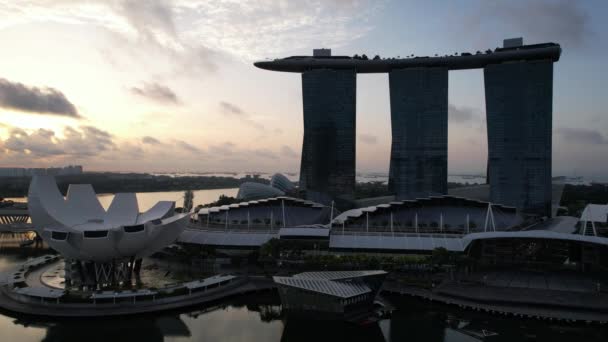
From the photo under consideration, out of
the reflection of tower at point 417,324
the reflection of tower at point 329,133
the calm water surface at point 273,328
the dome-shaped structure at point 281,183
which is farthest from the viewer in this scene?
the dome-shaped structure at point 281,183

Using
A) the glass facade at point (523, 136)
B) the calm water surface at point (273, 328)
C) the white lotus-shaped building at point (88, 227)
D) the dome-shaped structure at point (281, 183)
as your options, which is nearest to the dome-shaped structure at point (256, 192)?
the dome-shaped structure at point (281, 183)

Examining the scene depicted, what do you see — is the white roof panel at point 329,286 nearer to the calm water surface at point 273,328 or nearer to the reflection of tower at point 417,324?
the calm water surface at point 273,328

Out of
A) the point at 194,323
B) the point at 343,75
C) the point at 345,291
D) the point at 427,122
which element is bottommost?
the point at 194,323

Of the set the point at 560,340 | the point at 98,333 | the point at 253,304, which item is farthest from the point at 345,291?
the point at 98,333

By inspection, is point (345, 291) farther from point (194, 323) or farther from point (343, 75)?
point (343, 75)

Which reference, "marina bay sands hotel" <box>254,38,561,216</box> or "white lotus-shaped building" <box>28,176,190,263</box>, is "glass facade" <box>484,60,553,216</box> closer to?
"marina bay sands hotel" <box>254,38,561,216</box>

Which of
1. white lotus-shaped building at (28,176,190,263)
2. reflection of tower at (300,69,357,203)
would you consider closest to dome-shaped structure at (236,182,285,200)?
reflection of tower at (300,69,357,203)
